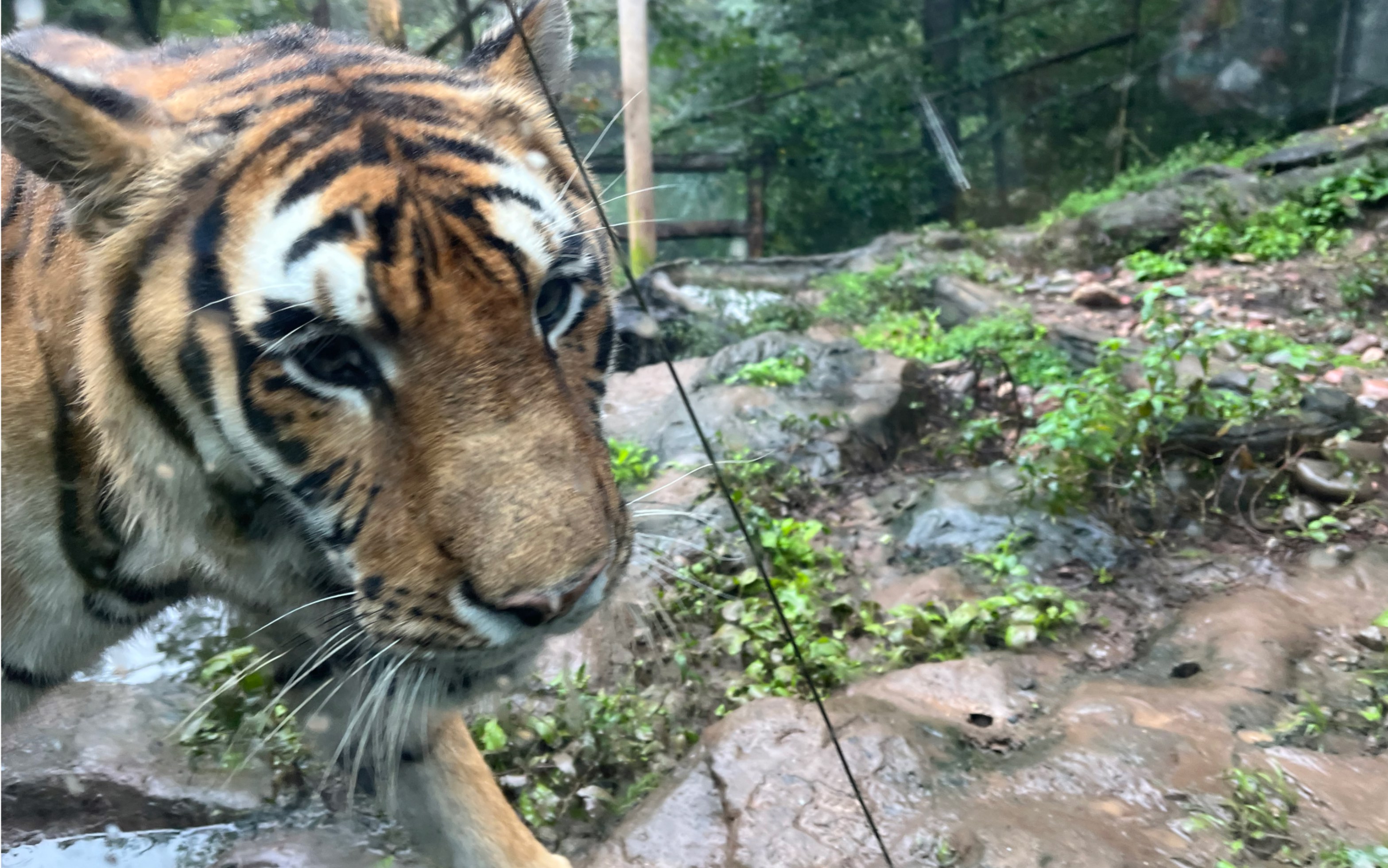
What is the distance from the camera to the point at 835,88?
7.41 metres

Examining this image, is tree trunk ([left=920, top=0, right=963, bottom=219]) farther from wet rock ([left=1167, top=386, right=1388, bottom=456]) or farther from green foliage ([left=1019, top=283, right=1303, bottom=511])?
wet rock ([left=1167, top=386, right=1388, bottom=456])

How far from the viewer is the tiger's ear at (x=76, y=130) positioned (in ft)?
3.59

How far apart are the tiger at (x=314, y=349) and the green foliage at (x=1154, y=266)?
5392mm

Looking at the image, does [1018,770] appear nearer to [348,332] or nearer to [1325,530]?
[1325,530]

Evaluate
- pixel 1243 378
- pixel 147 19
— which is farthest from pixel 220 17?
pixel 1243 378

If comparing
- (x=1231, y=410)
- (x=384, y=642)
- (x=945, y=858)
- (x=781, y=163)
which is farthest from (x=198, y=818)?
(x=781, y=163)

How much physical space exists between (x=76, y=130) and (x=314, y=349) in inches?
16.0

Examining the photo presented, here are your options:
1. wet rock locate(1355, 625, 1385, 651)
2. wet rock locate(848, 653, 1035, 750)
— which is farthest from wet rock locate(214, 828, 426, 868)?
wet rock locate(1355, 625, 1385, 651)

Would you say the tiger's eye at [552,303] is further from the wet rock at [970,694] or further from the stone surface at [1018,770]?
the wet rock at [970,694]

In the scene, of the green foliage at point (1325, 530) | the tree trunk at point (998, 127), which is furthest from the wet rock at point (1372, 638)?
the tree trunk at point (998, 127)

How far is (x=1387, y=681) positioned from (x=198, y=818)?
284 centimetres

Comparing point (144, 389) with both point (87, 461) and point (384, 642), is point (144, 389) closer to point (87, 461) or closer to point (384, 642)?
point (87, 461)

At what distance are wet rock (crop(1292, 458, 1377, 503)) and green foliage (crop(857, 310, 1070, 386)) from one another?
1.10 metres

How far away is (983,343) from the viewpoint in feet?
16.4
